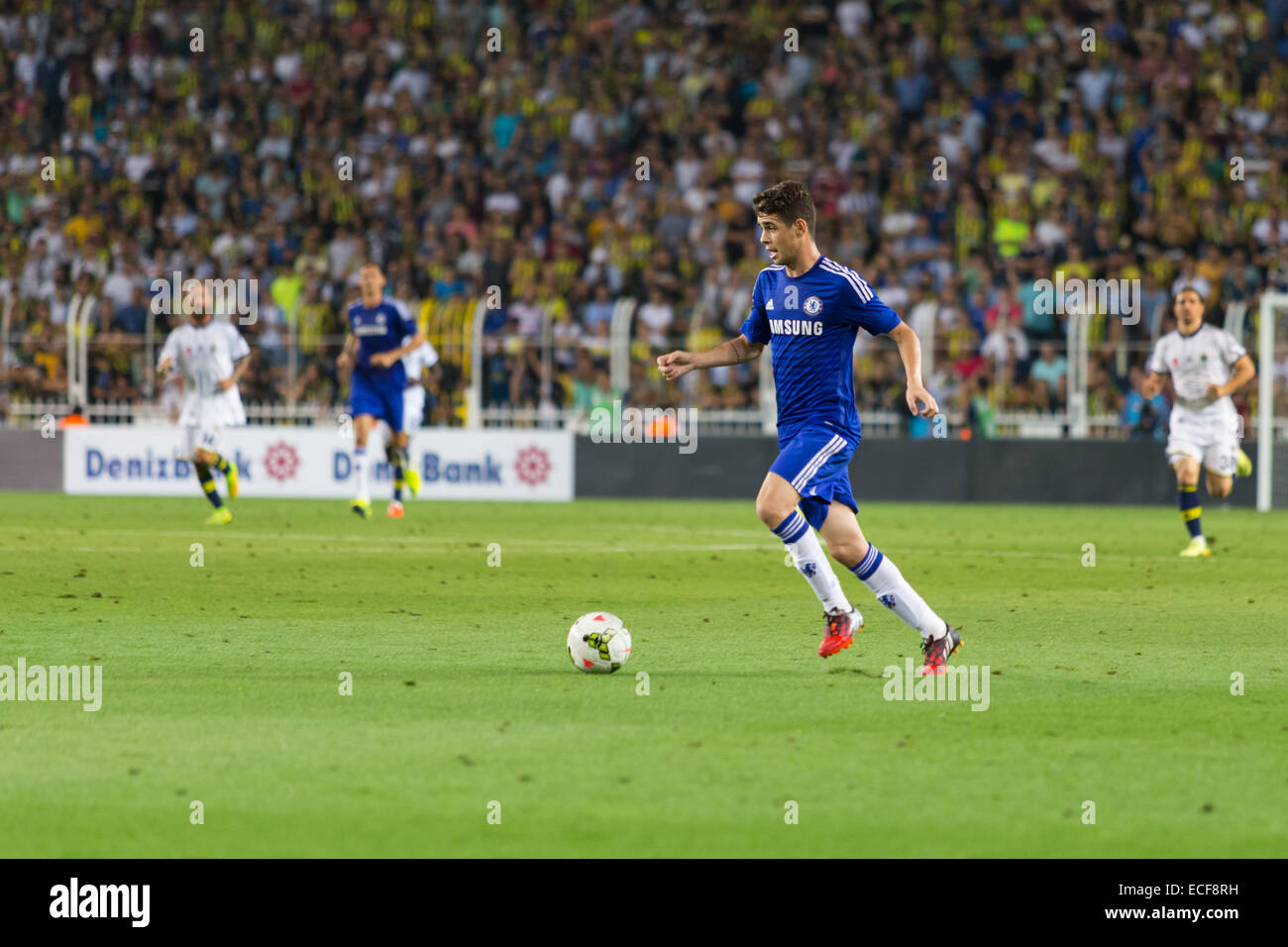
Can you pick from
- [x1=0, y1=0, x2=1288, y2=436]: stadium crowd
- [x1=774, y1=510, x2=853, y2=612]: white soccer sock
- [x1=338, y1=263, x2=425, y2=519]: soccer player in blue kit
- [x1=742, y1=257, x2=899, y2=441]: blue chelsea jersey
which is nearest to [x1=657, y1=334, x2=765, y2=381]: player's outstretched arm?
[x1=742, y1=257, x2=899, y2=441]: blue chelsea jersey

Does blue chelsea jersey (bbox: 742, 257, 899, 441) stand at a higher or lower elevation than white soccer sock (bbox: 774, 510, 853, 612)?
higher

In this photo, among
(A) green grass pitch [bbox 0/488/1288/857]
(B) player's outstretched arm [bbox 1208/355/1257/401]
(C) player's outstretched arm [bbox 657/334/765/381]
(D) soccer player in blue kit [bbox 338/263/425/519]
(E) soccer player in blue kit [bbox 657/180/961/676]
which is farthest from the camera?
(D) soccer player in blue kit [bbox 338/263/425/519]

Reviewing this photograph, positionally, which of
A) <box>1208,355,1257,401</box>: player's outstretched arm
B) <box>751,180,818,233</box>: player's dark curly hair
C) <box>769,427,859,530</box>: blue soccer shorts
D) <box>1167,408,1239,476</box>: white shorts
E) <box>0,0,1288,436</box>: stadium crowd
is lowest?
<box>769,427,859,530</box>: blue soccer shorts

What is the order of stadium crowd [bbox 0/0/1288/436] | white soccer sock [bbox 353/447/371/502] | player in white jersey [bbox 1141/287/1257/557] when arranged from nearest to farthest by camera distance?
player in white jersey [bbox 1141/287/1257/557] < white soccer sock [bbox 353/447/371/502] < stadium crowd [bbox 0/0/1288/436]

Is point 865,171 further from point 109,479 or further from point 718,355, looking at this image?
point 718,355

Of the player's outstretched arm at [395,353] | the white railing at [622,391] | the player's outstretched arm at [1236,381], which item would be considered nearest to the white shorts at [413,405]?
the player's outstretched arm at [395,353]

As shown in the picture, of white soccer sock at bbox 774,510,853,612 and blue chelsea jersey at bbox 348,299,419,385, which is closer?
white soccer sock at bbox 774,510,853,612

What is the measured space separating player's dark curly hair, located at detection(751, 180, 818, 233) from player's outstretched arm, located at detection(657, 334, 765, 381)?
0.60 m

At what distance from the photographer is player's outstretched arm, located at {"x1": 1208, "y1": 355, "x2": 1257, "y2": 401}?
608 inches

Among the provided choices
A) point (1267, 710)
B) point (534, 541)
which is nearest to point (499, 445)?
point (534, 541)

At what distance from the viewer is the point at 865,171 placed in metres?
25.0

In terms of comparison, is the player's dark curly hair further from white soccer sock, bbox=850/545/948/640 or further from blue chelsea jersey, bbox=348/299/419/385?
blue chelsea jersey, bbox=348/299/419/385

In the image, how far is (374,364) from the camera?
18.7 metres
